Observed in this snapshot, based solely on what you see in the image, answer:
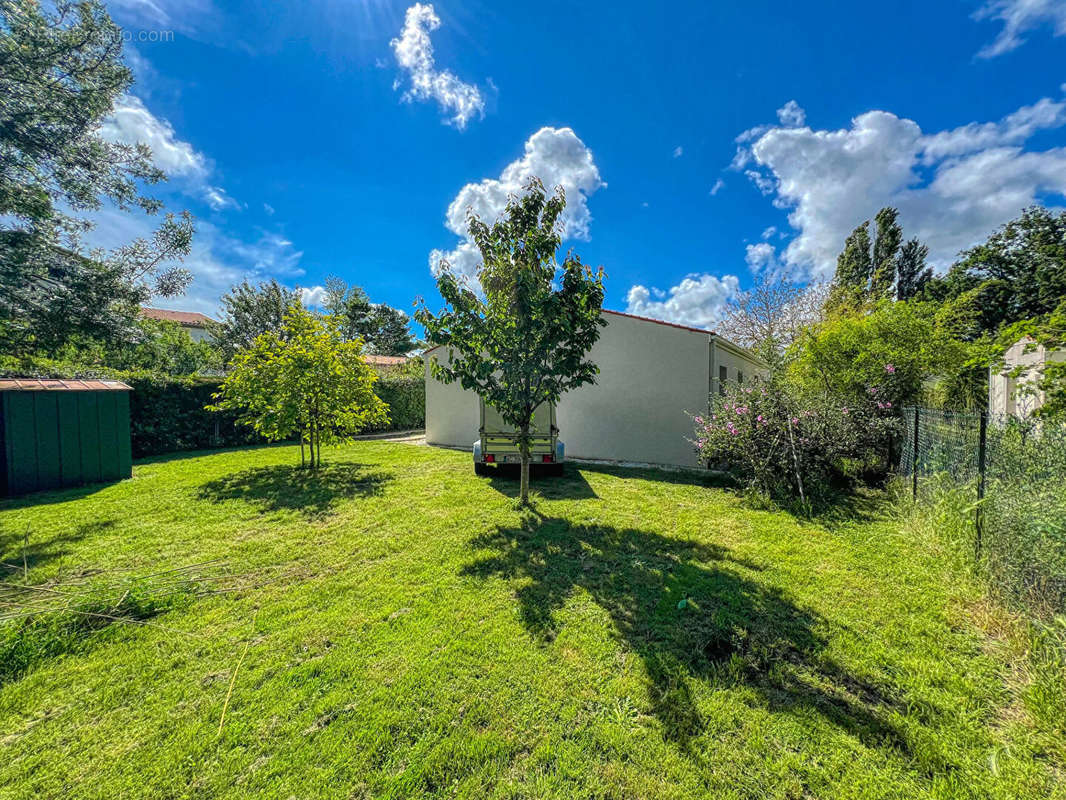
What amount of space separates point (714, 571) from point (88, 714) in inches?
187

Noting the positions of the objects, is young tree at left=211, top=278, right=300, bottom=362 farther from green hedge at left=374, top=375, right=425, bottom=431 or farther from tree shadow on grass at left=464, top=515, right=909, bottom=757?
tree shadow on grass at left=464, top=515, right=909, bottom=757

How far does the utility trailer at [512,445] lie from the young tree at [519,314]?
6.91ft

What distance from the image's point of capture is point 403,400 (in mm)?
17094

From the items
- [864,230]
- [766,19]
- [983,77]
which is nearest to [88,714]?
[766,19]

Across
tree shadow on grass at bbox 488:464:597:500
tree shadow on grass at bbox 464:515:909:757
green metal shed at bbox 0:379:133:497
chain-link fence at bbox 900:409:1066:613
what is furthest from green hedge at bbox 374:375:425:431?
chain-link fence at bbox 900:409:1066:613

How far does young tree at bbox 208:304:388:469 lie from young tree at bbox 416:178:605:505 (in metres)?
3.98

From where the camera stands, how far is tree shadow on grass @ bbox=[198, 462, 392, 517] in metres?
6.17

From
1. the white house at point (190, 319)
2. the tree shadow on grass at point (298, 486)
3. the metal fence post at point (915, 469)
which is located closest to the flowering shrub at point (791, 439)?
the metal fence post at point (915, 469)

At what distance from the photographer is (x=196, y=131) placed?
762cm

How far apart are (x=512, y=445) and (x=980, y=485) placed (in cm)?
654

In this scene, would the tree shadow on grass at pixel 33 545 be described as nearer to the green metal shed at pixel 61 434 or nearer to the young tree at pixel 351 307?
the green metal shed at pixel 61 434

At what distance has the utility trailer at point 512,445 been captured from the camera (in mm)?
7891

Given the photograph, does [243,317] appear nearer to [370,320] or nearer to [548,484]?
[370,320]

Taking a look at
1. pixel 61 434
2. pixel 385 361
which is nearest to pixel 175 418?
pixel 61 434
